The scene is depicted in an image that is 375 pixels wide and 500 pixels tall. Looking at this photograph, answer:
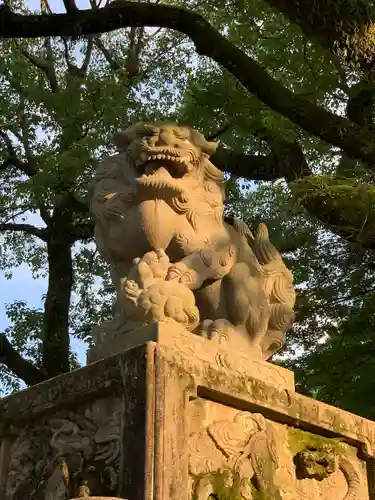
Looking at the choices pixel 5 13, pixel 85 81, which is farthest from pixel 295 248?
pixel 5 13

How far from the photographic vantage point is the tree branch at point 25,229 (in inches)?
403

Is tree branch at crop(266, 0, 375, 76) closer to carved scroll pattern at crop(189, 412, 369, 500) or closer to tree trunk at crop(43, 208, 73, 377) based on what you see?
carved scroll pattern at crop(189, 412, 369, 500)

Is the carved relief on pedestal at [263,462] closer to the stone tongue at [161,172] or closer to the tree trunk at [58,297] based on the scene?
the stone tongue at [161,172]

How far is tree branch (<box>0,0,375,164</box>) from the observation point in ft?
18.6

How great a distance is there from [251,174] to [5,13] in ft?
9.80

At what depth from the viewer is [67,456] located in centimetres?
320

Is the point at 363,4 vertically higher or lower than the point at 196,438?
higher

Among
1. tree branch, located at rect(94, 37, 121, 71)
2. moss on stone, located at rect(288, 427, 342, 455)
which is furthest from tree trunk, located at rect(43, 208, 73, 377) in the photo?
moss on stone, located at rect(288, 427, 342, 455)

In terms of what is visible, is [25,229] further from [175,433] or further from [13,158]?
[175,433]

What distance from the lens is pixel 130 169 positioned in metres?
4.07

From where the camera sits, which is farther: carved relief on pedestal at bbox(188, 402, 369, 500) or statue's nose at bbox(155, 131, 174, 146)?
statue's nose at bbox(155, 131, 174, 146)

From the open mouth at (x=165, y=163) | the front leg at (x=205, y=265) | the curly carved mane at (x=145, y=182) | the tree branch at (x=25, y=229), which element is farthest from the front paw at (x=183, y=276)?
the tree branch at (x=25, y=229)

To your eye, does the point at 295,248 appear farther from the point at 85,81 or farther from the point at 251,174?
the point at 85,81

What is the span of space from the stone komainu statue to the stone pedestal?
294 millimetres
